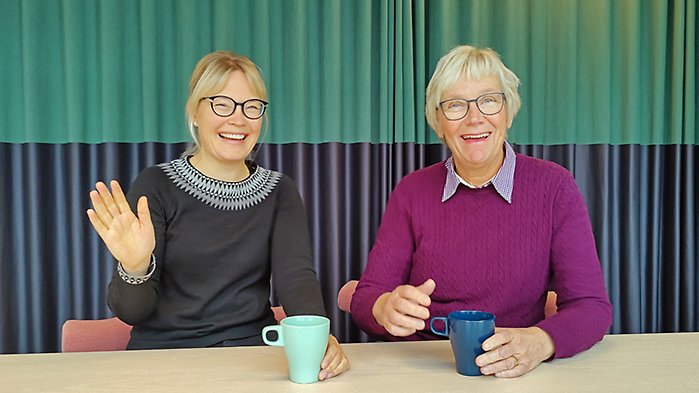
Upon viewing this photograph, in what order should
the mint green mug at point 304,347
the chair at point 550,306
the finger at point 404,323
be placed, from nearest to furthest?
the mint green mug at point 304,347 < the finger at point 404,323 < the chair at point 550,306

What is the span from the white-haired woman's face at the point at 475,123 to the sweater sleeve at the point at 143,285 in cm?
74

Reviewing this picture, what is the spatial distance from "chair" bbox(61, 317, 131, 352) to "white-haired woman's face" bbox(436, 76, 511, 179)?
930mm

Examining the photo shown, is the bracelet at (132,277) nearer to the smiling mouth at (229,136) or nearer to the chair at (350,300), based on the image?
the smiling mouth at (229,136)

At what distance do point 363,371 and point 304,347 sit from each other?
0.15m

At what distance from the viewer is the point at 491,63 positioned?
1509 mm

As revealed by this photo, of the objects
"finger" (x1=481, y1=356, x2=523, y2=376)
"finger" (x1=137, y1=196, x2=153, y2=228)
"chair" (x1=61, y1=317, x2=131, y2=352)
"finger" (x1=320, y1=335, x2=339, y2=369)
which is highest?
"finger" (x1=137, y1=196, x2=153, y2=228)

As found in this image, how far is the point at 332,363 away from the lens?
1051 millimetres

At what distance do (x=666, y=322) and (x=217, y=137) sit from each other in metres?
2.09

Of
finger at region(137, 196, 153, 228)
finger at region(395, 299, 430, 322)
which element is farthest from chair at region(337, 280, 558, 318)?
finger at region(137, 196, 153, 228)

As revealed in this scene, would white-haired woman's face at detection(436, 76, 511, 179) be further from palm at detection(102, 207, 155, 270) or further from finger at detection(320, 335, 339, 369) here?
palm at detection(102, 207, 155, 270)

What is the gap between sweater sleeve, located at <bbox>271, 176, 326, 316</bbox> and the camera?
142 centimetres

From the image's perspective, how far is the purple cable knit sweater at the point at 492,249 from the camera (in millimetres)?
1436

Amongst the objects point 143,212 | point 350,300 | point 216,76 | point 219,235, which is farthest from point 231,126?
point 350,300

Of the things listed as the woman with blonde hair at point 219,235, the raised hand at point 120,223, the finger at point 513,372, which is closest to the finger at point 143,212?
the raised hand at point 120,223
